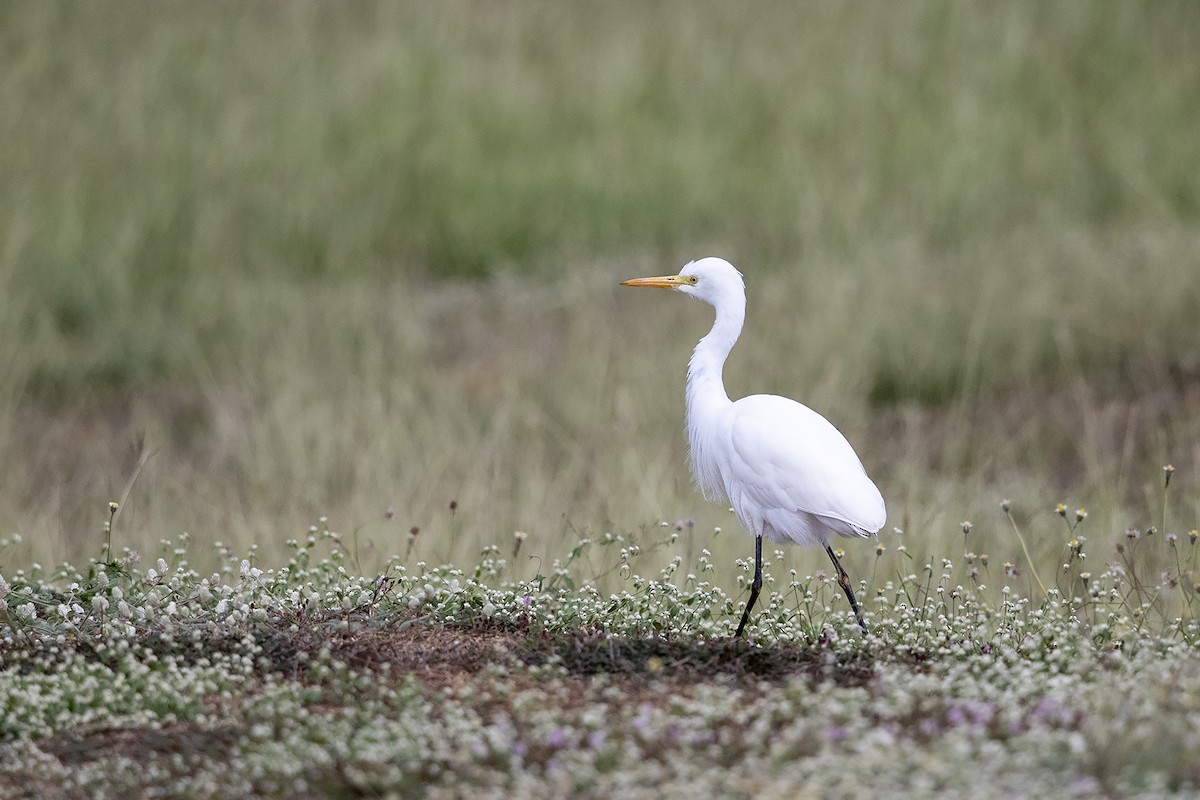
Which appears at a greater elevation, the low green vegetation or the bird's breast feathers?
the bird's breast feathers

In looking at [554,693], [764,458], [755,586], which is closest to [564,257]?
[764,458]

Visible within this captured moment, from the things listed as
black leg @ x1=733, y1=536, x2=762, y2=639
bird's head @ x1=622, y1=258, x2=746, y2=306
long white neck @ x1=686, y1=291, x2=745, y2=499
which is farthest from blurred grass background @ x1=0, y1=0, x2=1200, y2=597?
bird's head @ x1=622, y1=258, x2=746, y2=306

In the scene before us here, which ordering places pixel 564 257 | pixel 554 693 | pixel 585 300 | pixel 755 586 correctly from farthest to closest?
pixel 564 257 → pixel 585 300 → pixel 755 586 → pixel 554 693

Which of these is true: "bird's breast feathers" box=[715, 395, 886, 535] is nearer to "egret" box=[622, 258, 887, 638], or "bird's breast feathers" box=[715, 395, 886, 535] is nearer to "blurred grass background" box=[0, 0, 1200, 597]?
"egret" box=[622, 258, 887, 638]

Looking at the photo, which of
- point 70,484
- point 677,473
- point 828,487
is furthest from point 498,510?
point 70,484

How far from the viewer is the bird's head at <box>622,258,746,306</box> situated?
4.79 metres

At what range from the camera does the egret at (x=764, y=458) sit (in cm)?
434

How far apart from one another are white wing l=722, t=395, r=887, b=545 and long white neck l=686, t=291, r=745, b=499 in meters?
0.12

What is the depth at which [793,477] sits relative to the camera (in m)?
4.37

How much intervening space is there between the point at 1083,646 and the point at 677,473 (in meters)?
3.32

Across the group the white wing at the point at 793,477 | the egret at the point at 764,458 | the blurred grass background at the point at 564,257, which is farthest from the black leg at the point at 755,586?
the blurred grass background at the point at 564,257

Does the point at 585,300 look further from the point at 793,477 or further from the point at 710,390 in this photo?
the point at 793,477

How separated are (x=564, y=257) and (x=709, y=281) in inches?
301

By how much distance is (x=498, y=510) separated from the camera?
248 inches
